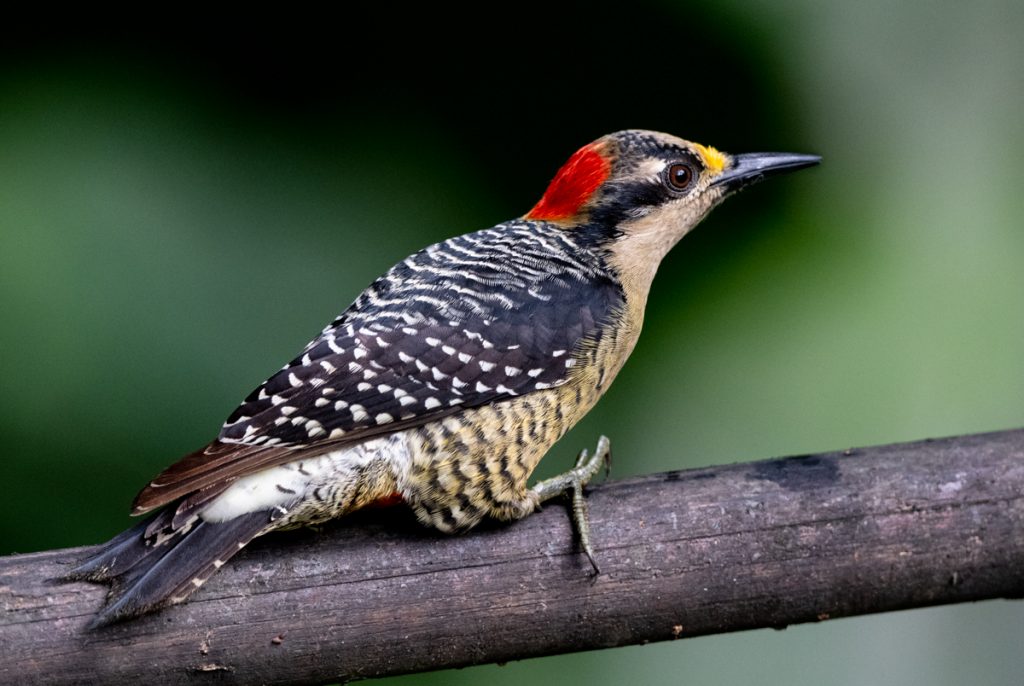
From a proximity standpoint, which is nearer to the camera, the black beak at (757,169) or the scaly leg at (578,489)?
the scaly leg at (578,489)

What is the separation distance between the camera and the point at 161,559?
2.09 m

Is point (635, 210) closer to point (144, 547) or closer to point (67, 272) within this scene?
point (144, 547)

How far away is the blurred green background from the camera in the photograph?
3.55 meters

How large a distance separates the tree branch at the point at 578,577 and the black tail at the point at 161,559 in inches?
1.8

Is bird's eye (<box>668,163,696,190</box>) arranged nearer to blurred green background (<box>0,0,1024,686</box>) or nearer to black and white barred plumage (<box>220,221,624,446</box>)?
black and white barred plumage (<box>220,221,624,446</box>)

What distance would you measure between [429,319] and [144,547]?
79 centimetres

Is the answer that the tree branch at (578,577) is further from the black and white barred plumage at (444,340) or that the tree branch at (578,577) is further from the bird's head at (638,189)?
the bird's head at (638,189)

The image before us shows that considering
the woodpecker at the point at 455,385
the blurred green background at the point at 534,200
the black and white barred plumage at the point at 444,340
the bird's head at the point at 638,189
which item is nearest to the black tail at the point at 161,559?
the woodpecker at the point at 455,385

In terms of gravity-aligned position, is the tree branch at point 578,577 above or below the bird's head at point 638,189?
below

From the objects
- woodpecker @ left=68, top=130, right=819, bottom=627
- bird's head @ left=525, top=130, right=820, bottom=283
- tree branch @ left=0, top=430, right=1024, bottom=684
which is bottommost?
tree branch @ left=0, top=430, right=1024, bottom=684

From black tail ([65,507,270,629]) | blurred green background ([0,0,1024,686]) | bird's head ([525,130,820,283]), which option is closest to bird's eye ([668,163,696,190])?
bird's head ([525,130,820,283])

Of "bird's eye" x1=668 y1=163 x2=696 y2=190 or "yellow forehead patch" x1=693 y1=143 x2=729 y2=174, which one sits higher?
"yellow forehead patch" x1=693 y1=143 x2=729 y2=174

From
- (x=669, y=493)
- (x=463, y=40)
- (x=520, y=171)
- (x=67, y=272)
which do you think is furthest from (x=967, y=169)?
(x=67, y=272)

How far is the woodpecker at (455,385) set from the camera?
2.12 m
